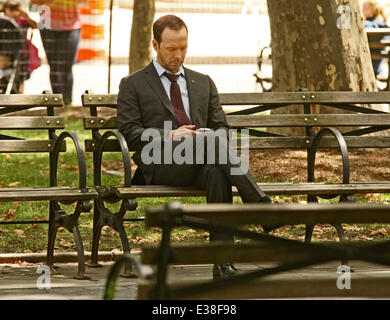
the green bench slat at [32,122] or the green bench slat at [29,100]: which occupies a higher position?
the green bench slat at [29,100]

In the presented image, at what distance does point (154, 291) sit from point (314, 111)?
7.95 meters

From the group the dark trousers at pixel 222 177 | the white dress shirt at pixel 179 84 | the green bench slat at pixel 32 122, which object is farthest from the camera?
the green bench slat at pixel 32 122

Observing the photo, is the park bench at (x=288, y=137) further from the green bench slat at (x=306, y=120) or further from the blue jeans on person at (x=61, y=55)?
the blue jeans on person at (x=61, y=55)

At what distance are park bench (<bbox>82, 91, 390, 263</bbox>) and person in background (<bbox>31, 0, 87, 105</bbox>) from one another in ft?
28.9

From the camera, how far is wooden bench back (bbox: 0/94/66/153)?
7641 millimetres

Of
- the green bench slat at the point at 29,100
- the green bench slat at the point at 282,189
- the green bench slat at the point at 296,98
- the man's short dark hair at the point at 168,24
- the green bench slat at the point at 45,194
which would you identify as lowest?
the green bench slat at the point at 45,194

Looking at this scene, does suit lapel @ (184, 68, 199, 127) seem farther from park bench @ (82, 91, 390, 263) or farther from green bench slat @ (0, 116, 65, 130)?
green bench slat @ (0, 116, 65, 130)

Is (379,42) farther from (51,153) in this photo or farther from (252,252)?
(252,252)

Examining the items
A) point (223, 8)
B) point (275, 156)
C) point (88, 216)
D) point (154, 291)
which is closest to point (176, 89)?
point (88, 216)

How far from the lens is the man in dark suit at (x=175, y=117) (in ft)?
22.4

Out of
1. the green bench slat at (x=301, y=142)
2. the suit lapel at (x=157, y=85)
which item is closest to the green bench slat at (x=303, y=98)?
the green bench slat at (x=301, y=142)

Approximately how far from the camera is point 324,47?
35.7 feet

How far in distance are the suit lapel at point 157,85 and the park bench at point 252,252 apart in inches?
149
